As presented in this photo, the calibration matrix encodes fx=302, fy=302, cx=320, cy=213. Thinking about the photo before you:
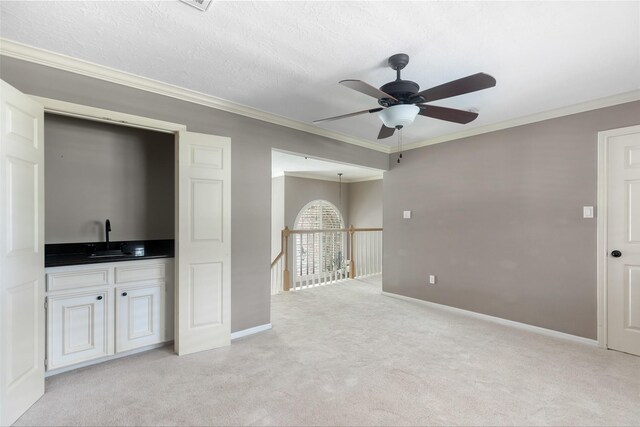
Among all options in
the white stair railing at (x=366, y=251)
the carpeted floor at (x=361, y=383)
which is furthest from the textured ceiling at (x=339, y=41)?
the white stair railing at (x=366, y=251)

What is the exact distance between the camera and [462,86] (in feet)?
6.39

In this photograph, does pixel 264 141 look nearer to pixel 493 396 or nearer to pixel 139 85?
pixel 139 85

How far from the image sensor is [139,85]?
260 centimetres

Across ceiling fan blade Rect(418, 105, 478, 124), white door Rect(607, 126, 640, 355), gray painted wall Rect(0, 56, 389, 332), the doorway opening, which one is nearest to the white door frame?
white door Rect(607, 126, 640, 355)

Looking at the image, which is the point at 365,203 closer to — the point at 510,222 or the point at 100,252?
the point at 510,222

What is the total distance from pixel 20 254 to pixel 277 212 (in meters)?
6.08

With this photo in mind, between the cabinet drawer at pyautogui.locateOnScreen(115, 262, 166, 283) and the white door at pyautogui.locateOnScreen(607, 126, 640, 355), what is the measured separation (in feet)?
14.2

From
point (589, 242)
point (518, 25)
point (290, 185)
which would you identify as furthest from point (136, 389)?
point (290, 185)

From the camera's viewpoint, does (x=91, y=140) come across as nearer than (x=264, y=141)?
Yes

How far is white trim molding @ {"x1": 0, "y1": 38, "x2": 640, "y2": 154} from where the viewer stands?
2.17m

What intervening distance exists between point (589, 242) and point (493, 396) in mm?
2034

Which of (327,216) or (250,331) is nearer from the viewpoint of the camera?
(250,331)

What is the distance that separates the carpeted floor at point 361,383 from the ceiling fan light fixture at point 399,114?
1968 mm

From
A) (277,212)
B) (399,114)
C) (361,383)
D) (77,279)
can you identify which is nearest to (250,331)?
(361,383)
